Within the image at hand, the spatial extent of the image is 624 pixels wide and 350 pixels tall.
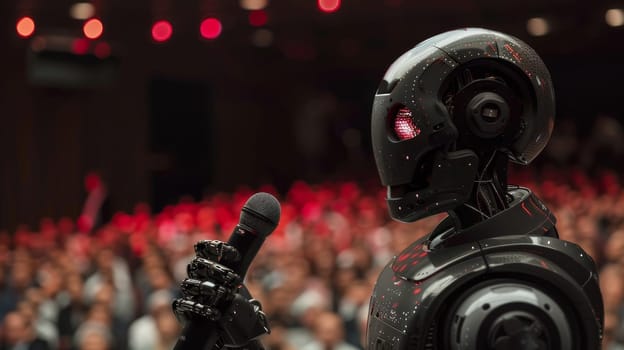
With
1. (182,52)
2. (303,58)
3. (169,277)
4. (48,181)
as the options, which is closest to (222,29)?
(182,52)

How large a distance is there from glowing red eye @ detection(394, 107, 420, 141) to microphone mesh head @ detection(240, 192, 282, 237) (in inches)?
10.9

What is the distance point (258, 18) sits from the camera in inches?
674

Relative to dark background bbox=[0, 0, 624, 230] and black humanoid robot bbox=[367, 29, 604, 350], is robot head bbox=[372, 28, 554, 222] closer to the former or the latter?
black humanoid robot bbox=[367, 29, 604, 350]

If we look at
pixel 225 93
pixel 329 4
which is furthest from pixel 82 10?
pixel 225 93

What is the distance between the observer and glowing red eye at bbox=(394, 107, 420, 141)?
1968 mm

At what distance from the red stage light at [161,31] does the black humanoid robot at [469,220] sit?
1487cm

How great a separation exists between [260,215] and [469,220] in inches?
16.4

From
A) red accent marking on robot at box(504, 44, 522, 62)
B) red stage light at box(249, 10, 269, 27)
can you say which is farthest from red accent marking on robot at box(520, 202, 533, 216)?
red stage light at box(249, 10, 269, 27)

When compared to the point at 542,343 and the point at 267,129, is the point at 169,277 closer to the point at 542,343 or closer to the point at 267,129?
the point at 542,343

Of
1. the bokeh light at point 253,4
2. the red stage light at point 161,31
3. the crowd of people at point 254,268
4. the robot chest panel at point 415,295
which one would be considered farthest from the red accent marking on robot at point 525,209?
the red stage light at point 161,31

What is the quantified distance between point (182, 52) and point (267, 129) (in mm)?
4086

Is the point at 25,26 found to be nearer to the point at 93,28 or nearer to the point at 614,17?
the point at 93,28

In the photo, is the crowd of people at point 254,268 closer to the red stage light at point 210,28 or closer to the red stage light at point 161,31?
the red stage light at point 210,28

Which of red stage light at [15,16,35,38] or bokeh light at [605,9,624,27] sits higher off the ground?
red stage light at [15,16,35,38]
